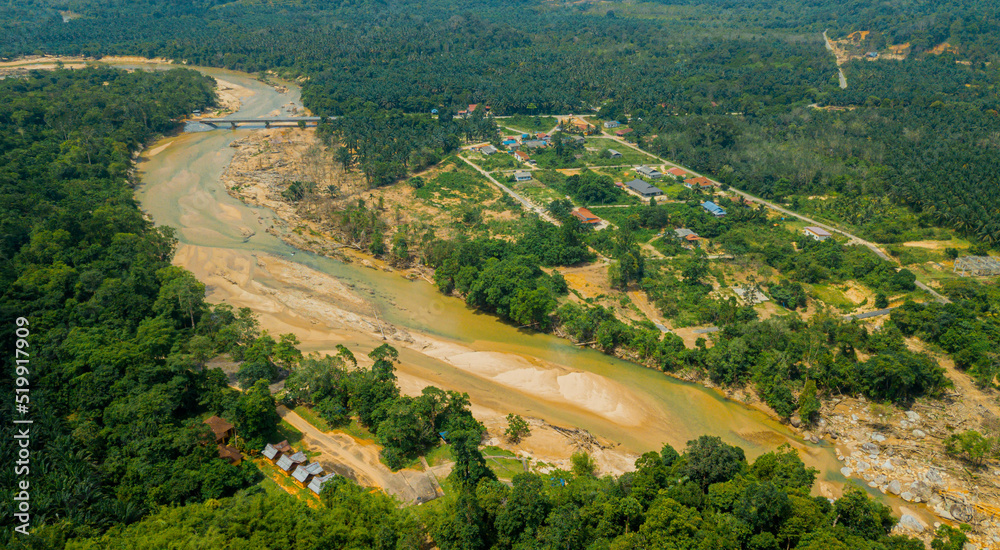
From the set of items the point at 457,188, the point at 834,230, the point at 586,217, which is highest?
the point at 457,188

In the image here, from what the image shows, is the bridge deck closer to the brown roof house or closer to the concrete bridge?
the concrete bridge

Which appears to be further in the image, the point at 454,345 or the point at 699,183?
the point at 699,183

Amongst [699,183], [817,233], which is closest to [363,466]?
[817,233]

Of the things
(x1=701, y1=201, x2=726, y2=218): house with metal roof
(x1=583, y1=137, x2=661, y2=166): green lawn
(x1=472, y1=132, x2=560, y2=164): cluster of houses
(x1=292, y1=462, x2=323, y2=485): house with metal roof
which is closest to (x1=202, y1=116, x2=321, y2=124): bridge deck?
(x1=472, y1=132, x2=560, y2=164): cluster of houses

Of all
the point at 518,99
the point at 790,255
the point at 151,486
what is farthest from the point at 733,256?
the point at 518,99

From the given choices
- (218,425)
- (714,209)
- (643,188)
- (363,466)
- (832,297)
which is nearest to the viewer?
(218,425)

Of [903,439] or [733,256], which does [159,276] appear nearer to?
[733,256]

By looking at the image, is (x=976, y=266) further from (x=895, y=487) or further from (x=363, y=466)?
(x=363, y=466)
